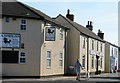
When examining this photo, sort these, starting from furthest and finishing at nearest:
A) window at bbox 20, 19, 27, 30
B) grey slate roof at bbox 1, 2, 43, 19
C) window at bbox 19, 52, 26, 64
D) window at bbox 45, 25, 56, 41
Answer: window at bbox 45, 25, 56, 41, window at bbox 20, 19, 27, 30, grey slate roof at bbox 1, 2, 43, 19, window at bbox 19, 52, 26, 64

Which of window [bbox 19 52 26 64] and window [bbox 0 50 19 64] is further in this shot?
window [bbox 19 52 26 64]

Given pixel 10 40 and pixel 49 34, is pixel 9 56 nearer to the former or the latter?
pixel 10 40

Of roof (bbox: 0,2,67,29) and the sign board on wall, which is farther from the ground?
roof (bbox: 0,2,67,29)

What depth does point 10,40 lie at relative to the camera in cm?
3678

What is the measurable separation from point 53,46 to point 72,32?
8.66 meters

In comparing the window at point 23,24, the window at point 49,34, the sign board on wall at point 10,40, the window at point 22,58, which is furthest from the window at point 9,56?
the window at point 49,34

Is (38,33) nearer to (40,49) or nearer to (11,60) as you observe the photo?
(40,49)

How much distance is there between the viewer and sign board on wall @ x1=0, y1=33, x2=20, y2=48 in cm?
3644

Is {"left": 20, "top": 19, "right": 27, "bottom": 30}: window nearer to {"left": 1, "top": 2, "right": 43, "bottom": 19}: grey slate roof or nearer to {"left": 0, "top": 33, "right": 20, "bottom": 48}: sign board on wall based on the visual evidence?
{"left": 1, "top": 2, "right": 43, "bottom": 19}: grey slate roof

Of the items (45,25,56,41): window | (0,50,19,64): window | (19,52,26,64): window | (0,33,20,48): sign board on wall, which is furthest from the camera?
(45,25,56,41): window

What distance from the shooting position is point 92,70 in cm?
5672

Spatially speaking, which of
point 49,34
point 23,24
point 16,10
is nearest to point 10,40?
point 23,24

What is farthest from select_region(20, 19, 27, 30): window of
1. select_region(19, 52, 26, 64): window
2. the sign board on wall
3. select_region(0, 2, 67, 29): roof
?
select_region(19, 52, 26, 64): window

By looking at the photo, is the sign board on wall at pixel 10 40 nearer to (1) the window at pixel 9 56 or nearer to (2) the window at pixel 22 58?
(1) the window at pixel 9 56
